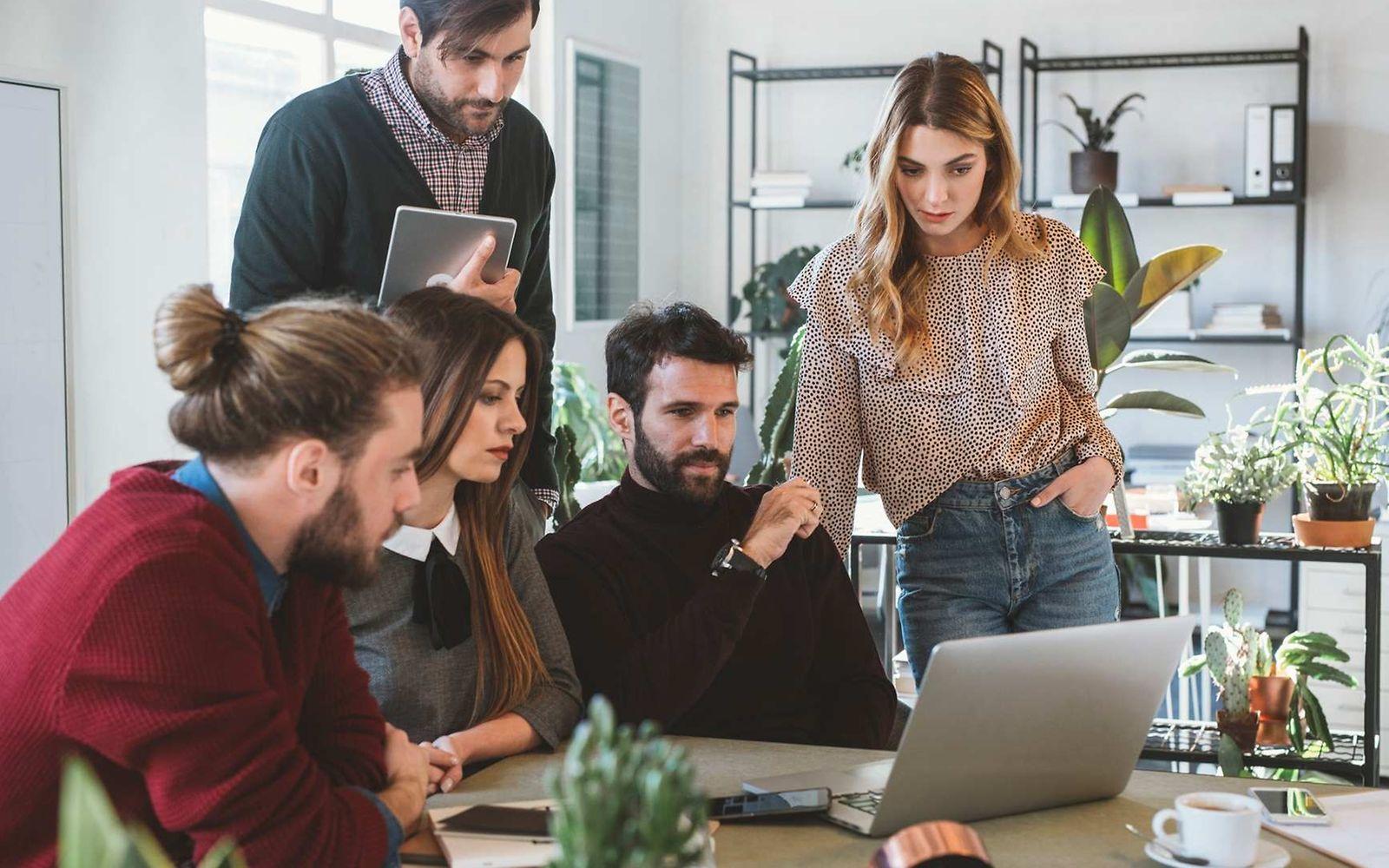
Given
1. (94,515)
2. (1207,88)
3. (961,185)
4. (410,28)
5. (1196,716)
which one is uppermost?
(1207,88)

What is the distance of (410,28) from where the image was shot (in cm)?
202

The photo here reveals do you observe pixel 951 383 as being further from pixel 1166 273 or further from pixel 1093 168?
pixel 1093 168

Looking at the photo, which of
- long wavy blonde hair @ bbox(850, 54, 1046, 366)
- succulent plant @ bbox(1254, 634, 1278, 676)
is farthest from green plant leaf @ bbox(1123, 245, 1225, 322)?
long wavy blonde hair @ bbox(850, 54, 1046, 366)

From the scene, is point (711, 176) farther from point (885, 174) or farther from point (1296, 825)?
point (1296, 825)

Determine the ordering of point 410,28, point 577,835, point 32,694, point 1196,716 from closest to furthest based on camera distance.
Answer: point 577,835
point 32,694
point 410,28
point 1196,716

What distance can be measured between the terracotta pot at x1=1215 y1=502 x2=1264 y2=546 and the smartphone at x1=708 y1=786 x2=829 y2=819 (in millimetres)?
1726

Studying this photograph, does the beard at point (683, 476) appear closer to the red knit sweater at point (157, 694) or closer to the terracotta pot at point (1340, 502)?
the red knit sweater at point (157, 694)

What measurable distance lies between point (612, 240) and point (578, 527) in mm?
3742

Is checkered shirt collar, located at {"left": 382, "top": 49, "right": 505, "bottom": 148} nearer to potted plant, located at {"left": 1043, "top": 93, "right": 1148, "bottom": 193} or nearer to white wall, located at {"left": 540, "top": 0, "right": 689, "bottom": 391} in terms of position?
white wall, located at {"left": 540, "top": 0, "right": 689, "bottom": 391}

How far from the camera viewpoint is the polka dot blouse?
2.14 m

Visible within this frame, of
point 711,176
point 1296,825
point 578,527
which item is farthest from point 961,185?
point 711,176

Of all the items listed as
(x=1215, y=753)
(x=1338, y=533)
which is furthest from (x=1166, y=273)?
(x=1215, y=753)

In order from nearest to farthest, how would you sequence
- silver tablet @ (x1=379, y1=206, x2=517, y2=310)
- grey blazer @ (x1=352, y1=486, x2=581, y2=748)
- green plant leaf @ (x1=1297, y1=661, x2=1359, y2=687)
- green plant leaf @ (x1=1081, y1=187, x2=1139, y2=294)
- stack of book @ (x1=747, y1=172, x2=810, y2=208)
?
1. grey blazer @ (x1=352, y1=486, x2=581, y2=748)
2. silver tablet @ (x1=379, y1=206, x2=517, y2=310)
3. green plant leaf @ (x1=1297, y1=661, x2=1359, y2=687)
4. green plant leaf @ (x1=1081, y1=187, x2=1139, y2=294)
5. stack of book @ (x1=747, y1=172, x2=810, y2=208)

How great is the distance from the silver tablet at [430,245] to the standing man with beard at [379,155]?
3 centimetres
